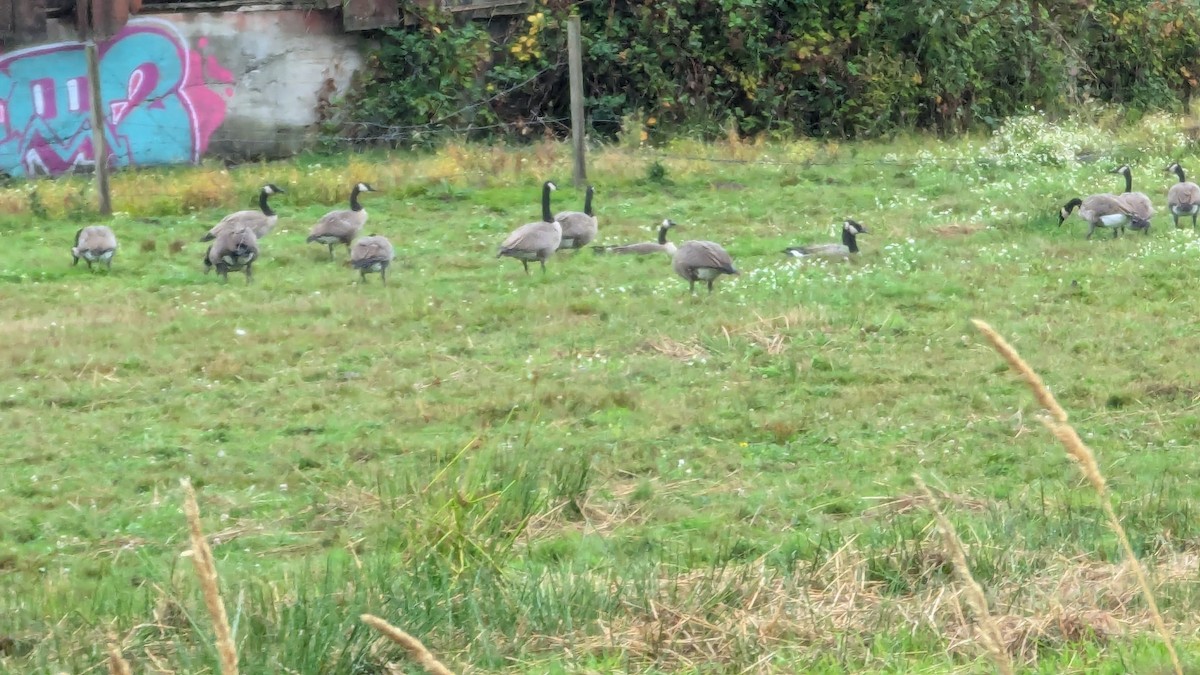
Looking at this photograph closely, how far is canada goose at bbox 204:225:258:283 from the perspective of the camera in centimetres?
1430

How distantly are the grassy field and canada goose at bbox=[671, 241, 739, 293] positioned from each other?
0.99 ft

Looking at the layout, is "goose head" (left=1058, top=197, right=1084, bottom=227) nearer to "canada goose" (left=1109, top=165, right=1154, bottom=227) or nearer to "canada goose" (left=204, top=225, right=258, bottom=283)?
"canada goose" (left=1109, top=165, right=1154, bottom=227)

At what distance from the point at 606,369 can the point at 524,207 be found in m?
7.51

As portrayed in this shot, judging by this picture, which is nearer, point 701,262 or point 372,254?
point 701,262

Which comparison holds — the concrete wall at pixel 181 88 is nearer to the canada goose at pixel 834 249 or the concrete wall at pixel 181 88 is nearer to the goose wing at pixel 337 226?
the goose wing at pixel 337 226

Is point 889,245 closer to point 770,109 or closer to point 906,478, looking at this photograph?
point 906,478

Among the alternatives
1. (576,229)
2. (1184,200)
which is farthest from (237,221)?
(1184,200)

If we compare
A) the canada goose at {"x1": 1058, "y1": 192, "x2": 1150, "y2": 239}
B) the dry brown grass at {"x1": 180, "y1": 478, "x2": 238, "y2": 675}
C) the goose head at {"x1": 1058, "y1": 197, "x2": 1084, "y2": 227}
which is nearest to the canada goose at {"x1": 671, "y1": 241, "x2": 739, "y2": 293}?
the canada goose at {"x1": 1058, "y1": 192, "x2": 1150, "y2": 239}

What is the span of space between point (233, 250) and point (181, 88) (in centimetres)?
1136

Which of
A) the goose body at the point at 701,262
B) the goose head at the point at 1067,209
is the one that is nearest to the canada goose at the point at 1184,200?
the goose head at the point at 1067,209

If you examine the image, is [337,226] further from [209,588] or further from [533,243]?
[209,588]

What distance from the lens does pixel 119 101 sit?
79.3 ft

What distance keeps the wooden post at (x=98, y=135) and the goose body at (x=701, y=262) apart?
8.18 m

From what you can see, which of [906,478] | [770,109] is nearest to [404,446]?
[906,478]
